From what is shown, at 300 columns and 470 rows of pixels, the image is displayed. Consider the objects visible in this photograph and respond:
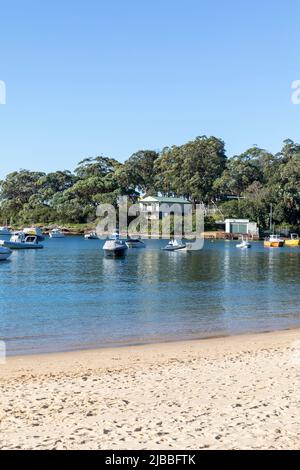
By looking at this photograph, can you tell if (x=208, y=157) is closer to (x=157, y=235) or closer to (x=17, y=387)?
(x=157, y=235)

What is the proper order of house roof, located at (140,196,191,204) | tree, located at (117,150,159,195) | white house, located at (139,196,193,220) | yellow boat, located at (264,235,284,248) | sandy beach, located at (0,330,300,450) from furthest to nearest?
tree, located at (117,150,159,195), white house, located at (139,196,193,220), house roof, located at (140,196,191,204), yellow boat, located at (264,235,284,248), sandy beach, located at (0,330,300,450)

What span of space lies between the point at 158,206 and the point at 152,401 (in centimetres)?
13894

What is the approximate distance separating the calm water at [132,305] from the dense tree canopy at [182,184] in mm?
93437

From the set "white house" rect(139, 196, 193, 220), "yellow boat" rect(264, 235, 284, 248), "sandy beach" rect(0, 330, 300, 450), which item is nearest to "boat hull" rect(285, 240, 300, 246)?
"yellow boat" rect(264, 235, 284, 248)

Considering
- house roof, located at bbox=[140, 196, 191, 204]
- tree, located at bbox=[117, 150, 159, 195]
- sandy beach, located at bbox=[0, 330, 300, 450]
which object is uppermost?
tree, located at bbox=[117, 150, 159, 195]

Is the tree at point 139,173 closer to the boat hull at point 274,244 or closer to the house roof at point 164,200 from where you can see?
the house roof at point 164,200

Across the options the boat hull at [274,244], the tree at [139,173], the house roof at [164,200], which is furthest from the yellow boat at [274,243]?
the tree at [139,173]

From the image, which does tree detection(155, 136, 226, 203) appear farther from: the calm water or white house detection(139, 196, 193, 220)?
the calm water

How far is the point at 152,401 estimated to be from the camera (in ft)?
33.2

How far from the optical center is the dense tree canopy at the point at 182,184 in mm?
141750

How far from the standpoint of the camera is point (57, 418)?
29.5 ft

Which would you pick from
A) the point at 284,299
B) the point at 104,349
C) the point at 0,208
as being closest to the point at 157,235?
the point at 0,208

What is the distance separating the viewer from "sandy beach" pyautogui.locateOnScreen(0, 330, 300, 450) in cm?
794

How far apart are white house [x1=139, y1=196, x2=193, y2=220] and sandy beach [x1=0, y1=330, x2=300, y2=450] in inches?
5225
